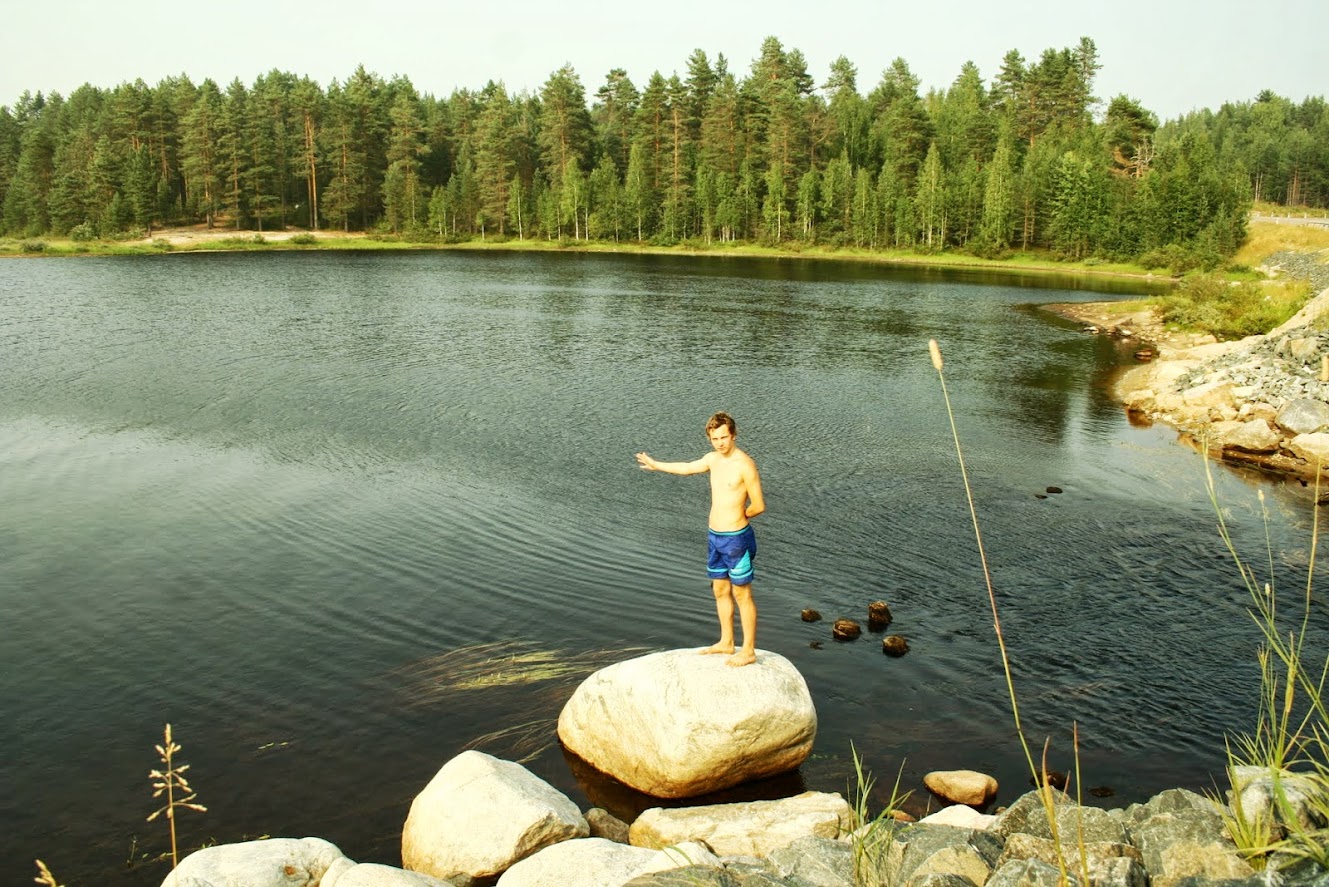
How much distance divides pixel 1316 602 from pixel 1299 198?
177185 millimetres

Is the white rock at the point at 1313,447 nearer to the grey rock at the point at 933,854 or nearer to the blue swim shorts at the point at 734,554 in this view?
the blue swim shorts at the point at 734,554

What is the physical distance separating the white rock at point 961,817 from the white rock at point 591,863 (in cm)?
242

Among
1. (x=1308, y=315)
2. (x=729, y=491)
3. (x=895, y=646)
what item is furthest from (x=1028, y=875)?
(x=1308, y=315)

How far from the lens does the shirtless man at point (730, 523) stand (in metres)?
11.0

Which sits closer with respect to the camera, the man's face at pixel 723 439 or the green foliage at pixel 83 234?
the man's face at pixel 723 439

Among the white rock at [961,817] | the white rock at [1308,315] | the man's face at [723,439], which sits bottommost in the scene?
the white rock at [961,817]

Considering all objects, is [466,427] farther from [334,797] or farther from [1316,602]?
[1316,602]

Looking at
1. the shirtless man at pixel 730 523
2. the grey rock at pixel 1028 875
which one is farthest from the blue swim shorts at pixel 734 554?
the grey rock at pixel 1028 875

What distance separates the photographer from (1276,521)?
21.5 m

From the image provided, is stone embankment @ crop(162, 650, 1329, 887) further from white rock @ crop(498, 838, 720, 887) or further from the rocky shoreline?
the rocky shoreline

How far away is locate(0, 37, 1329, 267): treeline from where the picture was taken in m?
112

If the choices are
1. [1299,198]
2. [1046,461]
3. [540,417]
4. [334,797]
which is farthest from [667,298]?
[1299,198]

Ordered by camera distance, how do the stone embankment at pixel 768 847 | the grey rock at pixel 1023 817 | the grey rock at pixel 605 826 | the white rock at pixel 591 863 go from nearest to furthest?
1. the stone embankment at pixel 768 847
2. the grey rock at pixel 1023 817
3. the white rock at pixel 591 863
4. the grey rock at pixel 605 826

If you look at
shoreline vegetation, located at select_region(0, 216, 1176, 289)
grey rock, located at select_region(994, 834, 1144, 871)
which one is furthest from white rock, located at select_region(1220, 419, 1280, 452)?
shoreline vegetation, located at select_region(0, 216, 1176, 289)
